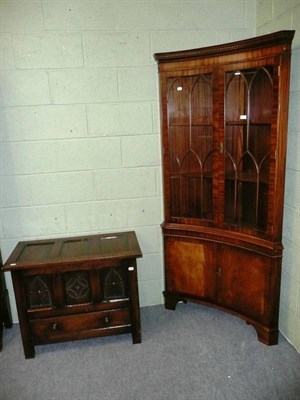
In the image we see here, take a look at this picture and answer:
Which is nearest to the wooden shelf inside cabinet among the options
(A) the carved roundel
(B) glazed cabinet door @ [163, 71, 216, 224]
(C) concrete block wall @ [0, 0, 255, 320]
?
(B) glazed cabinet door @ [163, 71, 216, 224]

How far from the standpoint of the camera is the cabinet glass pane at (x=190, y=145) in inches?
98.9

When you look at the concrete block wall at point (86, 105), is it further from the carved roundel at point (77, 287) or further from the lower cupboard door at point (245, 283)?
the lower cupboard door at point (245, 283)

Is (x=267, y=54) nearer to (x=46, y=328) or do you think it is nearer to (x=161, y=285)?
(x=161, y=285)

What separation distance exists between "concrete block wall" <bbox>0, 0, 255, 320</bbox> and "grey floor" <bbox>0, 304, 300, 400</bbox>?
0.69 metres

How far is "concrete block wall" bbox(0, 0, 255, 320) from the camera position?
2.46 metres

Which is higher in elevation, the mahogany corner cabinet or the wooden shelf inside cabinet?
the wooden shelf inside cabinet

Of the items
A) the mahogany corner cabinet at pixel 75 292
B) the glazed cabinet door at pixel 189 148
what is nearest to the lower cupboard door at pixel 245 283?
the glazed cabinet door at pixel 189 148

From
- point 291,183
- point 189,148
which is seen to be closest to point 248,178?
point 291,183

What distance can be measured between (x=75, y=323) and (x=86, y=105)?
1.61 meters

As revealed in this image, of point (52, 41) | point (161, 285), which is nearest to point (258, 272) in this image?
point (161, 285)

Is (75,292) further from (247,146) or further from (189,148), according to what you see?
(247,146)

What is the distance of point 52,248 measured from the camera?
2564mm

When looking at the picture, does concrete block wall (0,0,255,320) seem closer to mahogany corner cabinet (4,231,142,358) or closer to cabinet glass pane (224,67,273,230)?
mahogany corner cabinet (4,231,142,358)

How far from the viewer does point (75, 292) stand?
244cm
